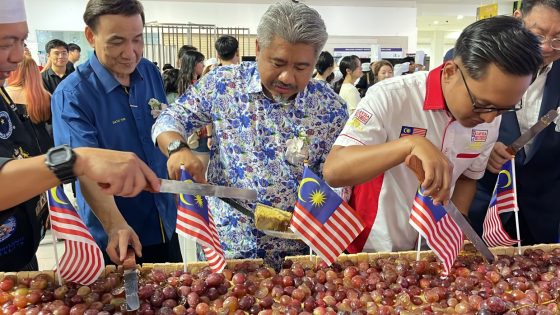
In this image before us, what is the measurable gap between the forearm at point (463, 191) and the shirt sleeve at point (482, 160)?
0.12 feet

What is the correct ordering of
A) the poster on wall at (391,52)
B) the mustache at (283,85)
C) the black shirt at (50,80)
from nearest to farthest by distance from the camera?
the mustache at (283,85) → the black shirt at (50,80) → the poster on wall at (391,52)

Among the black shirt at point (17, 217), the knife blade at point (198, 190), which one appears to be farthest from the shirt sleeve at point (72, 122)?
the knife blade at point (198, 190)

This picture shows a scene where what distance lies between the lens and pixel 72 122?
1.76 m

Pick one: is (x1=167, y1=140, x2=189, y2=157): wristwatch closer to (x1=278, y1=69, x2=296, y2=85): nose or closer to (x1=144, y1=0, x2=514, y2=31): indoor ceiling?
(x1=278, y1=69, x2=296, y2=85): nose

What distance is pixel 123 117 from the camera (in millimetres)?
1958

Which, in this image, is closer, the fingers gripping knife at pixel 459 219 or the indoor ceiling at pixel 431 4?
the fingers gripping knife at pixel 459 219

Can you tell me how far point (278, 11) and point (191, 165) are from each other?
57cm

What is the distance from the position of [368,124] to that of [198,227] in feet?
2.03

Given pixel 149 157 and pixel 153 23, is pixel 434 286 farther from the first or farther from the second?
pixel 153 23

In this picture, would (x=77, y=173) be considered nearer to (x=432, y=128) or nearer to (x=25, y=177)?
(x=25, y=177)

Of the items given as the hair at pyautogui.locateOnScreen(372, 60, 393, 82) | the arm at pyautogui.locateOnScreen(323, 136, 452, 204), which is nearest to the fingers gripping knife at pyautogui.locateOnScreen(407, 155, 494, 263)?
the arm at pyautogui.locateOnScreen(323, 136, 452, 204)

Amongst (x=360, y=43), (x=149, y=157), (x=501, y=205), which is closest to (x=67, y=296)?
(x=149, y=157)

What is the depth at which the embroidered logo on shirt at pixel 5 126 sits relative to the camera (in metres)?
1.51

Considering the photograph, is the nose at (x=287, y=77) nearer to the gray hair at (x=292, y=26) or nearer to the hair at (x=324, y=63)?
the gray hair at (x=292, y=26)
